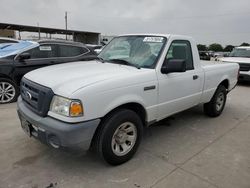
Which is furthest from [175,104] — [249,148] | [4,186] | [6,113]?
[6,113]

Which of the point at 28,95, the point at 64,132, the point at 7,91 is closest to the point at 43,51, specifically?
the point at 7,91

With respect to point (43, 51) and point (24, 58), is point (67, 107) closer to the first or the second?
point (24, 58)

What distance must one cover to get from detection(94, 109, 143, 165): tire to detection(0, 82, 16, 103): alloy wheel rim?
13.4 ft

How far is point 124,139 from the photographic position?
126 inches

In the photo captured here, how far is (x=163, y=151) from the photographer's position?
364 cm

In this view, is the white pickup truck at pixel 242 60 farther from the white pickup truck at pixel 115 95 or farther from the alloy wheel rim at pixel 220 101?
the white pickup truck at pixel 115 95

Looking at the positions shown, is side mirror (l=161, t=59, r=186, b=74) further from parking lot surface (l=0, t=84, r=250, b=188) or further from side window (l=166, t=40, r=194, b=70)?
parking lot surface (l=0, t=84, r=250, b=188)

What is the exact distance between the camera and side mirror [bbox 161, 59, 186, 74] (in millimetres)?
3305

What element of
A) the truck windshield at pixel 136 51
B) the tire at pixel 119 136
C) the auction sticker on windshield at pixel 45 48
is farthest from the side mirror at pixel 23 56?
the tire at pixel 119 136

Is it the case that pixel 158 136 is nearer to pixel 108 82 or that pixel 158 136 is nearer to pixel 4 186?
pixel 108 82

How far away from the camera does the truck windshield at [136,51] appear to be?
3.58 metres

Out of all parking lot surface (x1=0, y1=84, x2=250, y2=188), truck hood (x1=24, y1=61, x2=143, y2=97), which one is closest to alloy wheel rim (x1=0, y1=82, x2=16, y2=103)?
parking lot surface (x1=0, y1=84, x2=250, y2=188)

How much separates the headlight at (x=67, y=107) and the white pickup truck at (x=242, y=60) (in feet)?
29.8

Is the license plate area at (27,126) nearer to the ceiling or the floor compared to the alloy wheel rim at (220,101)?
nearer to the ceiling
